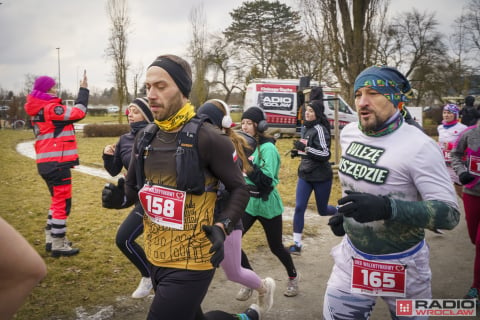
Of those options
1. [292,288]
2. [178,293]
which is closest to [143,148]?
[178,293]

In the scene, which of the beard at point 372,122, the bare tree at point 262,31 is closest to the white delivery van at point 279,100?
the bare tree at point 262,31

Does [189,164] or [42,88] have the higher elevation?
[42,88]

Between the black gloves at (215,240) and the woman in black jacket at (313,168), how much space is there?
11.2ft

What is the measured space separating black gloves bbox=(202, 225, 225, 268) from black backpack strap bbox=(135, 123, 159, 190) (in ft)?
2.02

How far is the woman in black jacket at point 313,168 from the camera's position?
18.0ft

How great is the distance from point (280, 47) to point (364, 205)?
32.1 meters

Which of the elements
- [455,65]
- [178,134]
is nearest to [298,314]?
[178,134]

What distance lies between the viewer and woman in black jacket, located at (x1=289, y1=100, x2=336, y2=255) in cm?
549

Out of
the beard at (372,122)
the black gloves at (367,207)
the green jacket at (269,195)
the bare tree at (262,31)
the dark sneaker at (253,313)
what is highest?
the bare tree at (262,31)

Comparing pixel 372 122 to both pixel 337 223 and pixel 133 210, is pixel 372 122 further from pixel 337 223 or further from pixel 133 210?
pixel 133 210

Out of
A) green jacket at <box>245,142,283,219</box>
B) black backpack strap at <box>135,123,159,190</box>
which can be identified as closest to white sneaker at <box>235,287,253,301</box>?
green jacket at <box>245,142,283,219</box>

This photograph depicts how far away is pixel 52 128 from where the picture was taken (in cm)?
527

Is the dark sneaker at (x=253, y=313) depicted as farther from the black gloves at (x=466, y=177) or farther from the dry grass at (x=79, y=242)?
the black gloves at (x=466, y=177)

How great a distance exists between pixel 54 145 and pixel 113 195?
2836 mm
